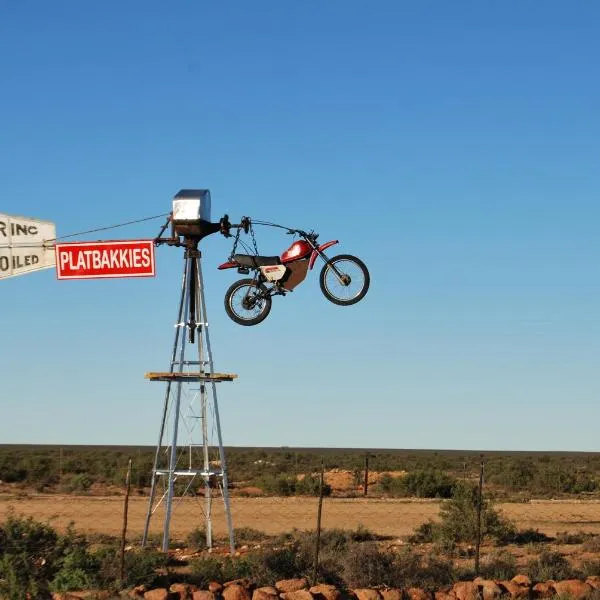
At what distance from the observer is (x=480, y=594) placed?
52.5ft

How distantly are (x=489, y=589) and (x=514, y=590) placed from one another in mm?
531

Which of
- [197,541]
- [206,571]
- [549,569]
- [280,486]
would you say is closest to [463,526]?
[197,541]

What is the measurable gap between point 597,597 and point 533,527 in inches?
543

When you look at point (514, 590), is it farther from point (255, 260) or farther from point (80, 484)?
point (80, 484)

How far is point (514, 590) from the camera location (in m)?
16.3

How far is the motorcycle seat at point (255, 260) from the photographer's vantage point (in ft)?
60.1

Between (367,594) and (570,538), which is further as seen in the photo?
(570,538)

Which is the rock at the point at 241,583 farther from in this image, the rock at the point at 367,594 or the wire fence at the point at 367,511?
the rock at the point at 367,594

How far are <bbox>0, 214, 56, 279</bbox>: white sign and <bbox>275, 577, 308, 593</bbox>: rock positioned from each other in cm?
598

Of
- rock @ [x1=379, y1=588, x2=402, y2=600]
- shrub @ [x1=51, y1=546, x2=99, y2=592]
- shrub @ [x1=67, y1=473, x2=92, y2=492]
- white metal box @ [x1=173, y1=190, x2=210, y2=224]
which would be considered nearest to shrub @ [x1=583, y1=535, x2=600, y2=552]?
rock @ [x1=379, y1=588, x2=402, y2=600]

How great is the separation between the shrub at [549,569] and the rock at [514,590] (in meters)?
1.29

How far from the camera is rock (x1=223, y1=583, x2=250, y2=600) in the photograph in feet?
50.4

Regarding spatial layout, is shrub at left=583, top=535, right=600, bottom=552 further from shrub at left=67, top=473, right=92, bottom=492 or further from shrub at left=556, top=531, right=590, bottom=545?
shrub at left=67, top=473, right=92, bottom=492

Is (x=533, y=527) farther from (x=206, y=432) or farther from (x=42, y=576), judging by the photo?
(x=42, y=576)
